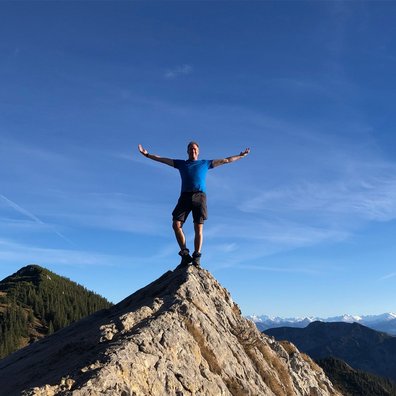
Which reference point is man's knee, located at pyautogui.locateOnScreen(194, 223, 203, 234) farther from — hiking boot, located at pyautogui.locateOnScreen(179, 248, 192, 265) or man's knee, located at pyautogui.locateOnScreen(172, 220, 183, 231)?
hiking boot, located at pyautogui.locateOnScreen(179, 248, 192, 265)

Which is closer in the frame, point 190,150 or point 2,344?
point 190,150

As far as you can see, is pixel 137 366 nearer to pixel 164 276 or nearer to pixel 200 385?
pixel 200 385

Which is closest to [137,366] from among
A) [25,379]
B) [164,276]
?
[25,379]

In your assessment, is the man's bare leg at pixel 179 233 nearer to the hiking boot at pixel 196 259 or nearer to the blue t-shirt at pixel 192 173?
the hiking boot at pixel 196 259

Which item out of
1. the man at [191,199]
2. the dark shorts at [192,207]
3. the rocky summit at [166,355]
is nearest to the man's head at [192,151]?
the man at [191,199]

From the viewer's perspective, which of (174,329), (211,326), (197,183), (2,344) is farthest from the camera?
(2,344)

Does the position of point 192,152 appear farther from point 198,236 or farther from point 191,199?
point 198,236

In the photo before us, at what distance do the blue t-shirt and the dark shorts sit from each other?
0.76ft

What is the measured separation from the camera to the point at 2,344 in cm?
18512

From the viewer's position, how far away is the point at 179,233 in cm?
1639

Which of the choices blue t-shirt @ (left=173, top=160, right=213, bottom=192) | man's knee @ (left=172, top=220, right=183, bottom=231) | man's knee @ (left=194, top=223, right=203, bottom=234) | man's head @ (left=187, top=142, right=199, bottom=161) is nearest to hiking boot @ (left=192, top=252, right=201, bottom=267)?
man's knee @ (left=194, top=223, right=203, bottom=234)

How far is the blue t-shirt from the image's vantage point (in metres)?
16.4

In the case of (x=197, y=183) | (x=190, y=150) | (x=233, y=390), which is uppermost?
(x=190, y=150)

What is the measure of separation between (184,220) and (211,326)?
16.4ft
